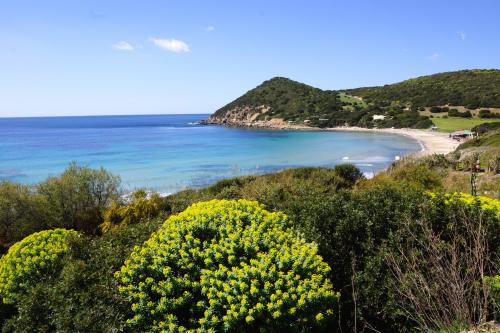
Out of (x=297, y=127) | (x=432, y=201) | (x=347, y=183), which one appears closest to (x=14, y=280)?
(x=432, y=201)

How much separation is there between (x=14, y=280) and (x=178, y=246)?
12.1 feet

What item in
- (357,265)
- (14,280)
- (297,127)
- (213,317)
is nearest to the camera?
(213,317)

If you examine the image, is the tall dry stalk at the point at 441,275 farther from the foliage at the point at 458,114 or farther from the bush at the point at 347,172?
the foliage at the point at 458,114

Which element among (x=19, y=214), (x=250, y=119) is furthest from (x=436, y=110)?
(x=19, y=214)

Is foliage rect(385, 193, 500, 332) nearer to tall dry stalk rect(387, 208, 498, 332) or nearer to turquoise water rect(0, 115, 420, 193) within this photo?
tall dry stalk rect(387, 208, 498, 332)

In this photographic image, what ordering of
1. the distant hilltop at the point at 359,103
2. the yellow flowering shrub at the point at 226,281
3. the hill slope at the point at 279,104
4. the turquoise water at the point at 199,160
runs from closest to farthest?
the yellow flowering shrub at the point at 226,281
the turquoise water at the point at 199,160
the distant hilltop at the point at 359,103
the hill slope at the point at 279,104

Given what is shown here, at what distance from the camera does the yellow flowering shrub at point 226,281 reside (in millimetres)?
4723

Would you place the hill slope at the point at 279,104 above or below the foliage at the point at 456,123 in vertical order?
above

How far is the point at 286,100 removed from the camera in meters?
122

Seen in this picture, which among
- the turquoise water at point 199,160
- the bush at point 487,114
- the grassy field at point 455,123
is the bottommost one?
the turquoise water at point 199,160

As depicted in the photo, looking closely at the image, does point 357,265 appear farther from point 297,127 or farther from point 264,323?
point 297,127

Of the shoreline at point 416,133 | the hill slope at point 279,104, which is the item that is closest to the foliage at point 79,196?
the shoreline at point 416,133

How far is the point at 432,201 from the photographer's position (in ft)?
23.6

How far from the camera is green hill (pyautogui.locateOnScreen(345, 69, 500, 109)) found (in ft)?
270
